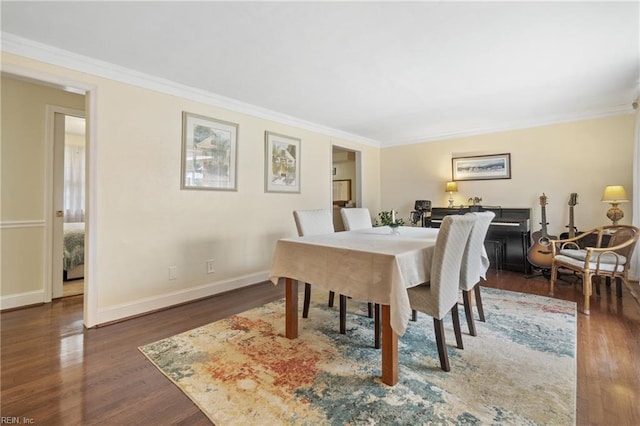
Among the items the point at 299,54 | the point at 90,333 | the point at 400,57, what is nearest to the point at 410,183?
the point at 400,57

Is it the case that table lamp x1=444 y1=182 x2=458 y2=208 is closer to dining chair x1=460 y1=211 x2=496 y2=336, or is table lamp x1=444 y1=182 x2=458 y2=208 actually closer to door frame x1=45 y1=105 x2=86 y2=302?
dining chair x1=460 y1=211 x2=496 y2=336

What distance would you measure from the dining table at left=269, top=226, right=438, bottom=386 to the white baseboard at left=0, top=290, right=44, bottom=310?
108 inches

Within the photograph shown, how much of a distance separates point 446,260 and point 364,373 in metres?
0.86

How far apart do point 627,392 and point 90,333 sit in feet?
12.0

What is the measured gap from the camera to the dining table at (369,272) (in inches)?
64.9

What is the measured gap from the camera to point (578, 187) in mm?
4152

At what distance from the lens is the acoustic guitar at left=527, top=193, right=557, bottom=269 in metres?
3.85

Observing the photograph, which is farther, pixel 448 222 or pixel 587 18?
pixel 587 18

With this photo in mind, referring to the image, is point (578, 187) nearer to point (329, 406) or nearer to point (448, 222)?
point (448, 222)

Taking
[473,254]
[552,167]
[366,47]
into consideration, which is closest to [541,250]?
[552,167]

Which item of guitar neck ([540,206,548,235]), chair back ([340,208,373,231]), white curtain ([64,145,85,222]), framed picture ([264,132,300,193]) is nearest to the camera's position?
chair back ([340,208,373,231])

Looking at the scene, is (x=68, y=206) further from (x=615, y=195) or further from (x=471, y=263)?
(x=615, y=195)

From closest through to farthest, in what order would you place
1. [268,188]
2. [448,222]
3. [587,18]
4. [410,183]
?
[448,222]
[587,18]
[268,188]
[410,183]

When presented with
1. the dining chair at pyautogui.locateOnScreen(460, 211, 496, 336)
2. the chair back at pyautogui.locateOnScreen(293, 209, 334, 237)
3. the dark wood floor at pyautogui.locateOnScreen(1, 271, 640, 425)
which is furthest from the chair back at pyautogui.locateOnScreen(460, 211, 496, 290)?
the chair back at pyautogui.locateOnScreen(293, 209, 334, 237)
